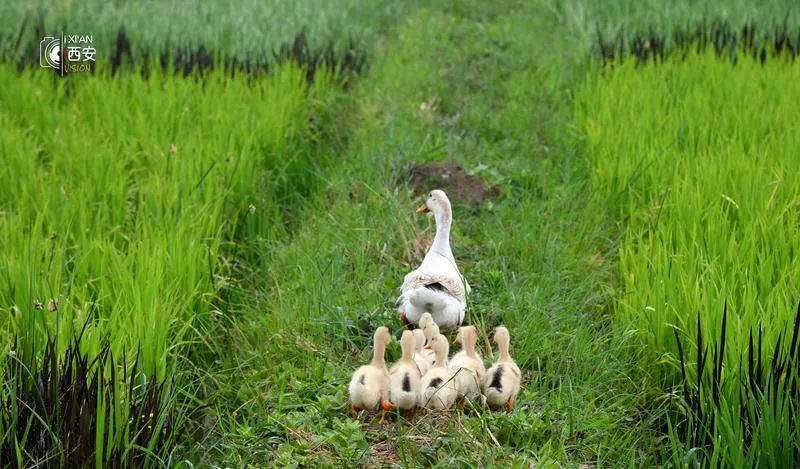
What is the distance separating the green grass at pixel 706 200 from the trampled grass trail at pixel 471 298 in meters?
0.20

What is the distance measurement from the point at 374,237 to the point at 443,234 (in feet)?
2.08

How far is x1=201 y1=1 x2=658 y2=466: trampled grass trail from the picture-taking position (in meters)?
3.21

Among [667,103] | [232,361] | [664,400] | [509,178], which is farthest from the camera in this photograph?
[667,103]

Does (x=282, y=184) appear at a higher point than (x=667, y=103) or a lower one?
lower

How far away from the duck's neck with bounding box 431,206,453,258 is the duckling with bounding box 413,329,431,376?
0.56 metres

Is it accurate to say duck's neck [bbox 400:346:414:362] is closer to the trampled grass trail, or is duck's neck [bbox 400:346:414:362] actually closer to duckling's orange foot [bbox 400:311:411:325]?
the trampled grass trail

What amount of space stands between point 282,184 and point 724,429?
130 inches

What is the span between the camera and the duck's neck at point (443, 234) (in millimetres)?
4090

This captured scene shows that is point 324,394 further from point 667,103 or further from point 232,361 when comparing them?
point 667,103

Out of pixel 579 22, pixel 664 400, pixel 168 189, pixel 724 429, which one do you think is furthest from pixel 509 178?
pixel 579 22

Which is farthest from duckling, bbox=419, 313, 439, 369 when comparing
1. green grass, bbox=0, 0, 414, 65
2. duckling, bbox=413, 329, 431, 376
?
green grass, bbox=0, 0, 414, 65

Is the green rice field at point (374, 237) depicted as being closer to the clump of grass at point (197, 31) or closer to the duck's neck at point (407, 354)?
the clump of grass at point (197, 31)

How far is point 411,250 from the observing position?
4.62 meters

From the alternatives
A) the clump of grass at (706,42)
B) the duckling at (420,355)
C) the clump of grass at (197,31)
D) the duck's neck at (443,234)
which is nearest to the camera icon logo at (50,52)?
the clump of grass at (197,31)
